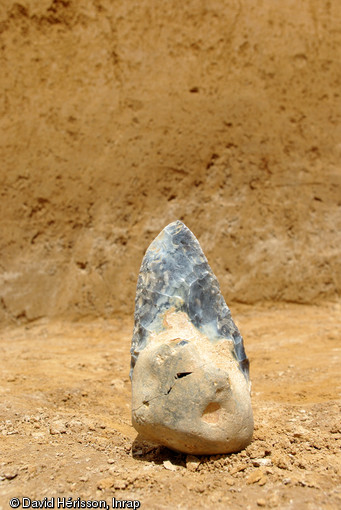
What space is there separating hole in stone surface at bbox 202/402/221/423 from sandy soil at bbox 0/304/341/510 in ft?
0.58

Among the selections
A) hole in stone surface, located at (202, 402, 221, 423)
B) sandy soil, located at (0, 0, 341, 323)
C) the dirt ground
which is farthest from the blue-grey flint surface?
sandy soil, located at (0, 0, 341, 323)

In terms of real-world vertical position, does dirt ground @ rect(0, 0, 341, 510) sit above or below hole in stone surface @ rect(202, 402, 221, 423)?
above

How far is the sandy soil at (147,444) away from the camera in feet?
6.52

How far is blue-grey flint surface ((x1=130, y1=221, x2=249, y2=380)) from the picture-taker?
2391mm

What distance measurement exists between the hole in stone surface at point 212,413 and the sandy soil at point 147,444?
0.18 meters

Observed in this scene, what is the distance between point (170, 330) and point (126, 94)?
12.5 feet

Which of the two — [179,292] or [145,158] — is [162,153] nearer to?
[145,158]

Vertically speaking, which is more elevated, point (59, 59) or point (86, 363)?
point (59, 59)

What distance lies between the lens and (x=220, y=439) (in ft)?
7.14

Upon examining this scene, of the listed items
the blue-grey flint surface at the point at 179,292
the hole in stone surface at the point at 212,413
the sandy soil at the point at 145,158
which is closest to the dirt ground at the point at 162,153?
the sandy soil at the point at 145,158

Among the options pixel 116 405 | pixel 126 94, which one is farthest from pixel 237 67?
pixel 116 405

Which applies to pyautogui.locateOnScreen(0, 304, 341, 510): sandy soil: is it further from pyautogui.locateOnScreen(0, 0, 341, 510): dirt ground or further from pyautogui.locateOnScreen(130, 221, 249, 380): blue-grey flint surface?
pyautogui.locateOnScreen(0, 0, 341, 510): dirt ground

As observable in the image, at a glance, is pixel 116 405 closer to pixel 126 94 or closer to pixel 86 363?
pixel 86 363

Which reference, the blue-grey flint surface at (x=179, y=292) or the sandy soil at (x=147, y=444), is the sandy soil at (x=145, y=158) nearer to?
the sandy soil at (x=147, y=444)
